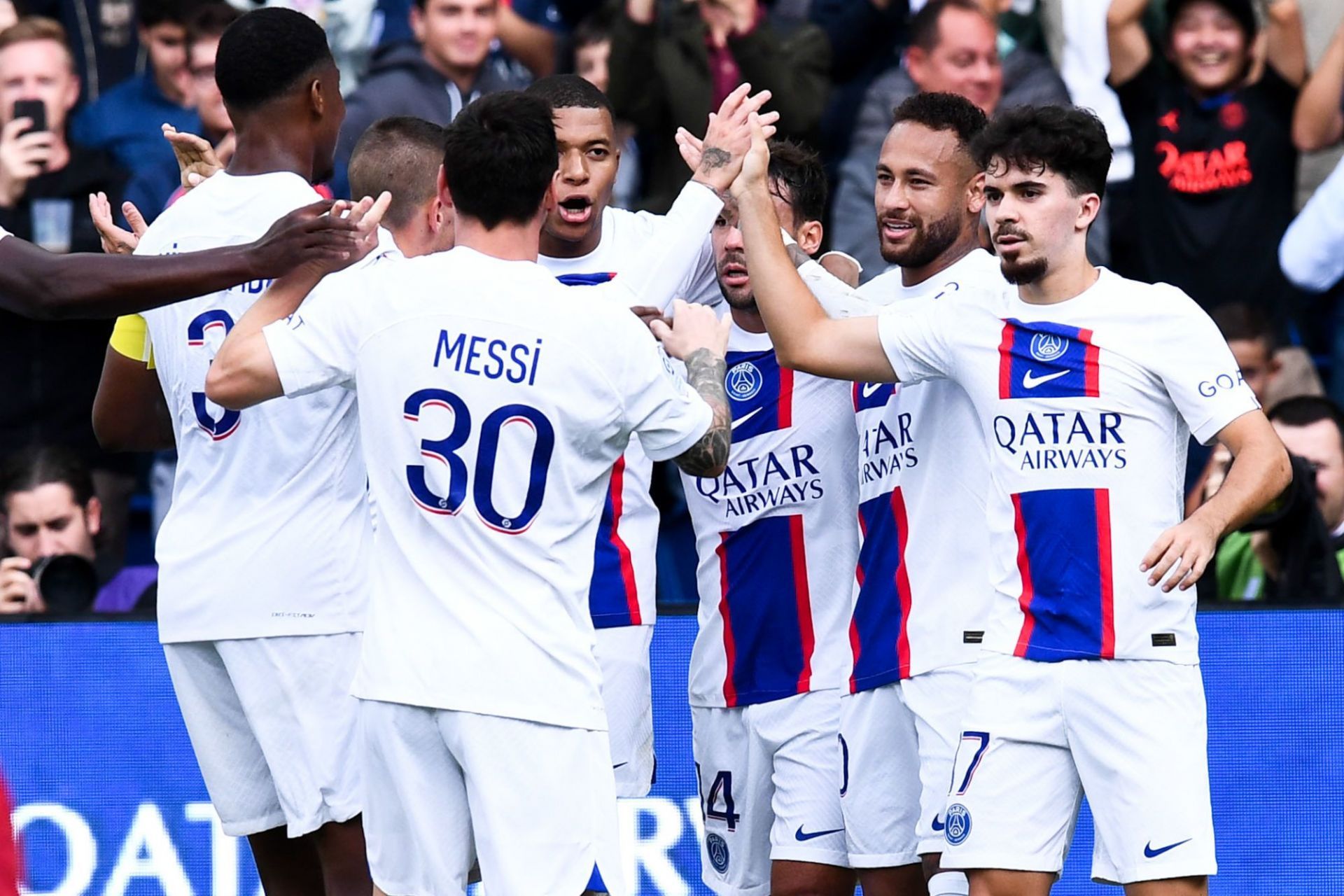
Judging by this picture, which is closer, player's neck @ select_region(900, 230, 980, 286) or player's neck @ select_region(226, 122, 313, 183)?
player's neck @ select_region(226, 122, 313, 183)

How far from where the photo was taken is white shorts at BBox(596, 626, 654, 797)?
6352mm

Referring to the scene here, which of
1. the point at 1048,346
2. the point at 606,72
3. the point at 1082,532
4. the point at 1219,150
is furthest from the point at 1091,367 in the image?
the point at 606,72

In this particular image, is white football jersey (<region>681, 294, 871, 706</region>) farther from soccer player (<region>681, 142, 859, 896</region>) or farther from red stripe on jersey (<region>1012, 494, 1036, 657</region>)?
red stripe on jersey (<region>1012, 494, 1036, 657</region>)

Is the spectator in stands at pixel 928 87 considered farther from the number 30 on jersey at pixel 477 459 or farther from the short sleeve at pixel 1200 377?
the number 30 on jersey at pixel 477 459

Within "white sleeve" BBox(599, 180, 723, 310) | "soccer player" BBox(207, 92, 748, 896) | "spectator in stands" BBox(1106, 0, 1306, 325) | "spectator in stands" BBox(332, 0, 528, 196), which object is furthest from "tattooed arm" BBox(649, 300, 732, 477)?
"spectator in stands" BBox(1106, 0, 1306, 325)

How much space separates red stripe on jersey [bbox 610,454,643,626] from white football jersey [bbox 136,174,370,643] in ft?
3.53

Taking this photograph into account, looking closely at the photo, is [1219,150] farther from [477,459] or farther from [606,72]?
[477,459]

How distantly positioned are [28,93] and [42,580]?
233 cm

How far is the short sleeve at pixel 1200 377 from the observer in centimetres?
535

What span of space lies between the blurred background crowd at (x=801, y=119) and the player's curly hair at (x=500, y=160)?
3565 millimetres

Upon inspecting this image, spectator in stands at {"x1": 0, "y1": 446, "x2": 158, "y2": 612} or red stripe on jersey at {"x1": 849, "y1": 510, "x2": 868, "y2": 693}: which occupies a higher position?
spectator in stands at {"x1": 0, "y1": 446, "x2": 158, "y2": 612}

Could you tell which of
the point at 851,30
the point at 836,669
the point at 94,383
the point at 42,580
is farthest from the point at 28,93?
the point at 836,669

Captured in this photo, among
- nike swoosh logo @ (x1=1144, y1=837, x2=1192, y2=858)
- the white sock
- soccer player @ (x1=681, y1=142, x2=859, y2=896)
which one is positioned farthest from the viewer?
soccer player @ (x1=681, y1=142, x2=859, y2=896)

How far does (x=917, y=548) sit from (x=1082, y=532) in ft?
2.43
